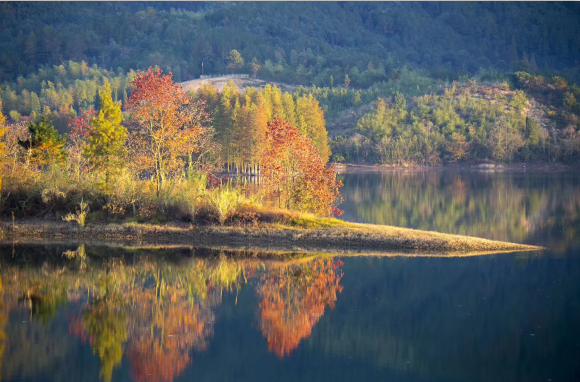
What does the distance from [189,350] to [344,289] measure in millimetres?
5946

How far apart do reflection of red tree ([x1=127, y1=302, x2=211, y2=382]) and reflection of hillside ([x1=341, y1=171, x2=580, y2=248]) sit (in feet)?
49.9

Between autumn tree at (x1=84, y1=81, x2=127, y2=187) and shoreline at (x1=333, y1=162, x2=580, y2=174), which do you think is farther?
shoreline at (x1=333, y1=162, x2=580, y2=174)

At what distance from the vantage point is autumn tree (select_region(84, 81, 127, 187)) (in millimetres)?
28141

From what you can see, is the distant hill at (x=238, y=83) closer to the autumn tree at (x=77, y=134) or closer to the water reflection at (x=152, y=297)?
the autumn tree at (x=77, y=134)

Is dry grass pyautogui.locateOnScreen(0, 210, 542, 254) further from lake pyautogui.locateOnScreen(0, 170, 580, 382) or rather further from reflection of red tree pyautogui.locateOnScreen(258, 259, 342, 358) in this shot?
reflection of red tree pyautogui.locateOnScreen(258, 259, 342, 358)

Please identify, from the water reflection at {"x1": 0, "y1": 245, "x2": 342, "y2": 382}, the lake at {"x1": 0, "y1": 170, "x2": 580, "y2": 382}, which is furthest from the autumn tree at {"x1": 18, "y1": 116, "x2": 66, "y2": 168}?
the water reflection at {"x1": 0, "y1": 245, "x2": 342, "y2": 382}

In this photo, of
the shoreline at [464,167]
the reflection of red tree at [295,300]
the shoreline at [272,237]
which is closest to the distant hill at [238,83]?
the shoreline at [464,167]

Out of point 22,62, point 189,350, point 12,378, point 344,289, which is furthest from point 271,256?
point 22,62

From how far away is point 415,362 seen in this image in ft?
46.1

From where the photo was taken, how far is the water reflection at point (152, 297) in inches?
577

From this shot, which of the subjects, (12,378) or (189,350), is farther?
(189,350)

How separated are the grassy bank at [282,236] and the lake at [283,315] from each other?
1.07 meters

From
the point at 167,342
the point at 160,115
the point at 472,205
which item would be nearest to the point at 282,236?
the point at 160,115

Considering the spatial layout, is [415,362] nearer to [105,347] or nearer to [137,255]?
[105,347]
